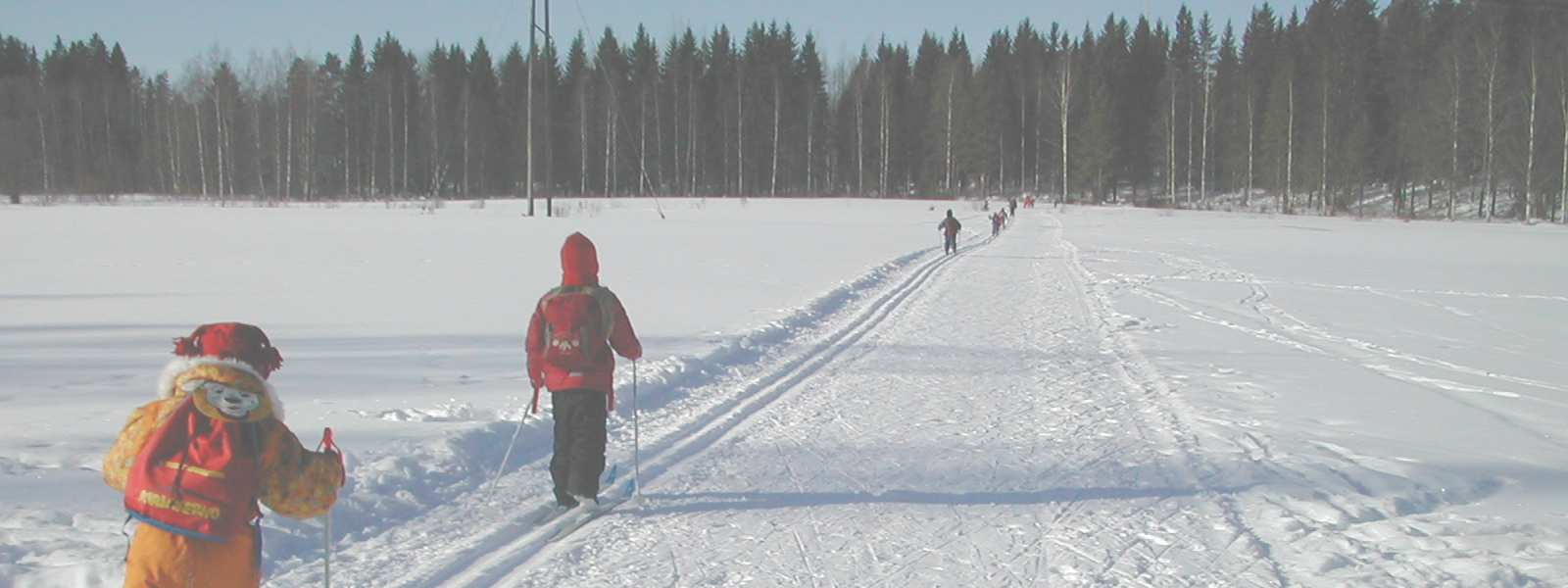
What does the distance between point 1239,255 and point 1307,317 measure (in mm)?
13875

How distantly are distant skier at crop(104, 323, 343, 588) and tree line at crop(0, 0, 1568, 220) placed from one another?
2094 inches

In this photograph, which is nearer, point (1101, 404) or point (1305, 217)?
point (1101, 404)

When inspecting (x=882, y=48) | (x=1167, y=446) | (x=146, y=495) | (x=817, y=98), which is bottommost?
(x=1167, y=446)

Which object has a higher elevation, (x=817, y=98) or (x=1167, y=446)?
(x=817, y=98)

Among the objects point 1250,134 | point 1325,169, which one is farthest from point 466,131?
point 1325,169

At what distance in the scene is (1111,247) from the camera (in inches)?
1161

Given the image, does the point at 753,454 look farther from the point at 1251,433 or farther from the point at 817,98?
the point at 817,98

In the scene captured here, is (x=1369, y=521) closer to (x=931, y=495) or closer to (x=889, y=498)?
(x=931, y=495)

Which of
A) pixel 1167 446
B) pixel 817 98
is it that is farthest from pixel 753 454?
pixel 817 98

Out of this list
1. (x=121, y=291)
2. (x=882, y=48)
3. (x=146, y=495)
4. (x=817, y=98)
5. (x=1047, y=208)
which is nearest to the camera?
(x=146, y=495)

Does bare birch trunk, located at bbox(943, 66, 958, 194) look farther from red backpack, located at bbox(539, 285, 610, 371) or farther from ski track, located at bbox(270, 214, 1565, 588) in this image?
red backpack, located at bbox(539, 285, 610, 371)

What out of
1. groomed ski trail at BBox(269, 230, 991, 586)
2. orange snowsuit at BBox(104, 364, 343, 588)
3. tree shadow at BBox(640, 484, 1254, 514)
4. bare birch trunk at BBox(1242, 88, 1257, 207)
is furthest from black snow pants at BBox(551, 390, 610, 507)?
bare birch trunk at BBox(1242, 88, 1257, 207)

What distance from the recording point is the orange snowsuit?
2.61 m

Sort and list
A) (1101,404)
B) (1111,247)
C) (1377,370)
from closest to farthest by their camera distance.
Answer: (1101,404), (1377,370), (1111,247)
